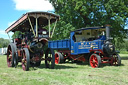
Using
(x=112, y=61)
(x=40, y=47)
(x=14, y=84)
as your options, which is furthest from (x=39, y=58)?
(x=112, y=61)

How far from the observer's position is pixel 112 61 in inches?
388

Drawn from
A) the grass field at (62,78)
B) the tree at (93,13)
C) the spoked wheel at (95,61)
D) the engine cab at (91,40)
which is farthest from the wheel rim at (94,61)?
the tree at (93,13)

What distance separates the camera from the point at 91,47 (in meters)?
9.67

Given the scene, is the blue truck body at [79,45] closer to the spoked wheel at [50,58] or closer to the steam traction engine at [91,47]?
the steam traction engine at [91,47]

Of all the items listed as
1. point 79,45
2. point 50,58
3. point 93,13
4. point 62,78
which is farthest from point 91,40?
point 93,13

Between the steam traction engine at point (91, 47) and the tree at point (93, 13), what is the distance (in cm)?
417

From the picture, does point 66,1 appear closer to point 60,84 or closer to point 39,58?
point 39,58

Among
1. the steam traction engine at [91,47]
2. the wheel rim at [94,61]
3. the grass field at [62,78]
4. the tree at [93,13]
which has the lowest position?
the grass field at [62,78]

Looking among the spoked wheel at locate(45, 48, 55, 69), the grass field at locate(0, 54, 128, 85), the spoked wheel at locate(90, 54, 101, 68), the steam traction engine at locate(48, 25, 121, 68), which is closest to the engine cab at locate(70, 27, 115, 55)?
the steam traction engine at locate(48, 25, 121, 68)

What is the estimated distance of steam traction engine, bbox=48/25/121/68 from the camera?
30.5 feet

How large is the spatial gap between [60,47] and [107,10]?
19.3ft

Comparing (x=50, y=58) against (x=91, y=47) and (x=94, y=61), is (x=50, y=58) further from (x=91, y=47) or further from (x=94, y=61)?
(x=91, y=47)

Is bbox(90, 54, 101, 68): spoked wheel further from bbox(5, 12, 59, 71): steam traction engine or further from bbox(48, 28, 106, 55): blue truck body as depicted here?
bbox(5, 12, 59, 71): steam traction engine

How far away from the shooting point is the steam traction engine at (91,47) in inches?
366
